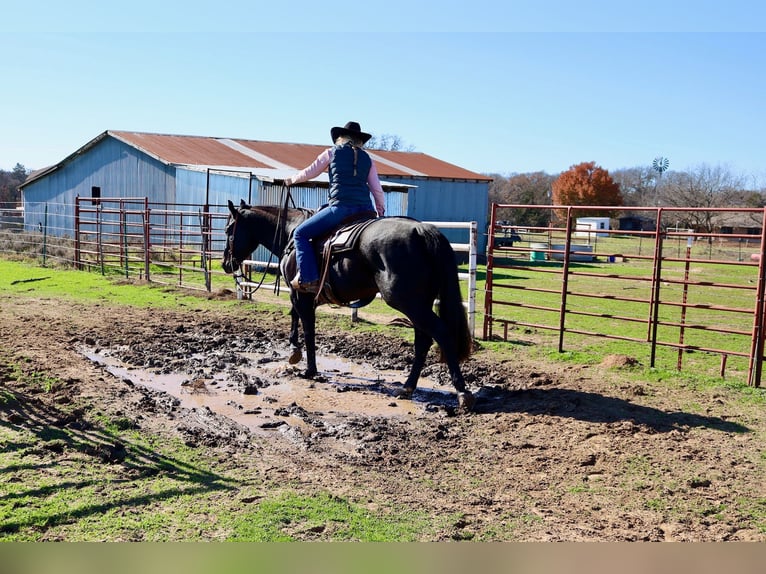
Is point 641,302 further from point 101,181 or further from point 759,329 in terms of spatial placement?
point 101,181

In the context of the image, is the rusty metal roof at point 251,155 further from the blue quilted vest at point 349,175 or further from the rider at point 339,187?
the blue quilted vest at point 349,175

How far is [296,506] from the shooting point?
419 centimetres

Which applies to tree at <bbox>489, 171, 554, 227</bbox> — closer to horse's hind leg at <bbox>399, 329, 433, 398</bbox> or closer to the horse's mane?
the horse's mane

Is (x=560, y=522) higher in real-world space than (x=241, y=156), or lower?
lower

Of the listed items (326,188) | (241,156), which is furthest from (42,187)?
(326,188)

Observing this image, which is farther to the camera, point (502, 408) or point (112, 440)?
point (502, 408)

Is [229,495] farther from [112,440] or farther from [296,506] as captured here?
[112,440]

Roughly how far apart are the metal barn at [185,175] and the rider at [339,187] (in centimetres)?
1605

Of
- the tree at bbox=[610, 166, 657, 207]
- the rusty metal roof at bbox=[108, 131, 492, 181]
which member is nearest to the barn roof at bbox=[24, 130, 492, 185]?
the rusty metal roof at bbox=[108, 131, 492, 181]

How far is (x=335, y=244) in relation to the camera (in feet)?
23.7

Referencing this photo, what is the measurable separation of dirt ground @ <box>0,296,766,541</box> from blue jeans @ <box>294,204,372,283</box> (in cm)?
122

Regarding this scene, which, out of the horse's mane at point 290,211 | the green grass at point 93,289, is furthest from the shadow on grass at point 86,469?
the green grass at point 93,289

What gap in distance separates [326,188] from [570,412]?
43.3 ft

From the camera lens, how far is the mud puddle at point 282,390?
6504 mm
